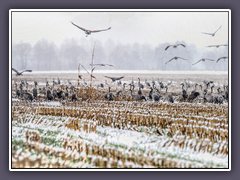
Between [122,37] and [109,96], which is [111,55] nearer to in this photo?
[122,37]

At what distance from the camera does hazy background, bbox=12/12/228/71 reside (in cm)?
239

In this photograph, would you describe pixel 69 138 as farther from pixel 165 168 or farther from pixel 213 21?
pixel 213 21

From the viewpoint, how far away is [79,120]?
7.89 feet

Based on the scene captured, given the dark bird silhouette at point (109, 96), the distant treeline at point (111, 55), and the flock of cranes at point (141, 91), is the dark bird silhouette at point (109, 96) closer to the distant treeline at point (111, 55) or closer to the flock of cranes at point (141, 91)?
the flock of cranes at point (141, 91)

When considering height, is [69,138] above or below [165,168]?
above

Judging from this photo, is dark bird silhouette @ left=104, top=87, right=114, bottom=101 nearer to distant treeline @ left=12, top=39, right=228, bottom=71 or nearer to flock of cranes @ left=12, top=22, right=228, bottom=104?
flock of cranes @ left=12, top=22, right=228, bottom=104

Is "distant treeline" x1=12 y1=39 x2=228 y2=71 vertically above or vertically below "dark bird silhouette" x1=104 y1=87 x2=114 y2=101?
above

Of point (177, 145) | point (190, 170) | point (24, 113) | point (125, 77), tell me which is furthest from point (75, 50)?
point (190, 170)

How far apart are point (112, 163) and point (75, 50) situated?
73 cm

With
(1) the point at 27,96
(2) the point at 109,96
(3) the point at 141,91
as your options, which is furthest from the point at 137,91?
(1) the point at 27,96

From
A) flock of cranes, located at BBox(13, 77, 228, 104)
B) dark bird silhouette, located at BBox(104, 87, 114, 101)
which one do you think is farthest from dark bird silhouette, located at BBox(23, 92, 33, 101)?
dark bird silhouette, located at BBox(104, 87, 114, 101)

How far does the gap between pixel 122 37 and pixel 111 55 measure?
0.13 meters

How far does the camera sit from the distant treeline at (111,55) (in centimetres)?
238

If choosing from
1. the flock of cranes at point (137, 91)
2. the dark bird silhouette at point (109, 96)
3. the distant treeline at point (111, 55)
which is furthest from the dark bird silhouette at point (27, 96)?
the dark bird silhouette at point (109, 96)
